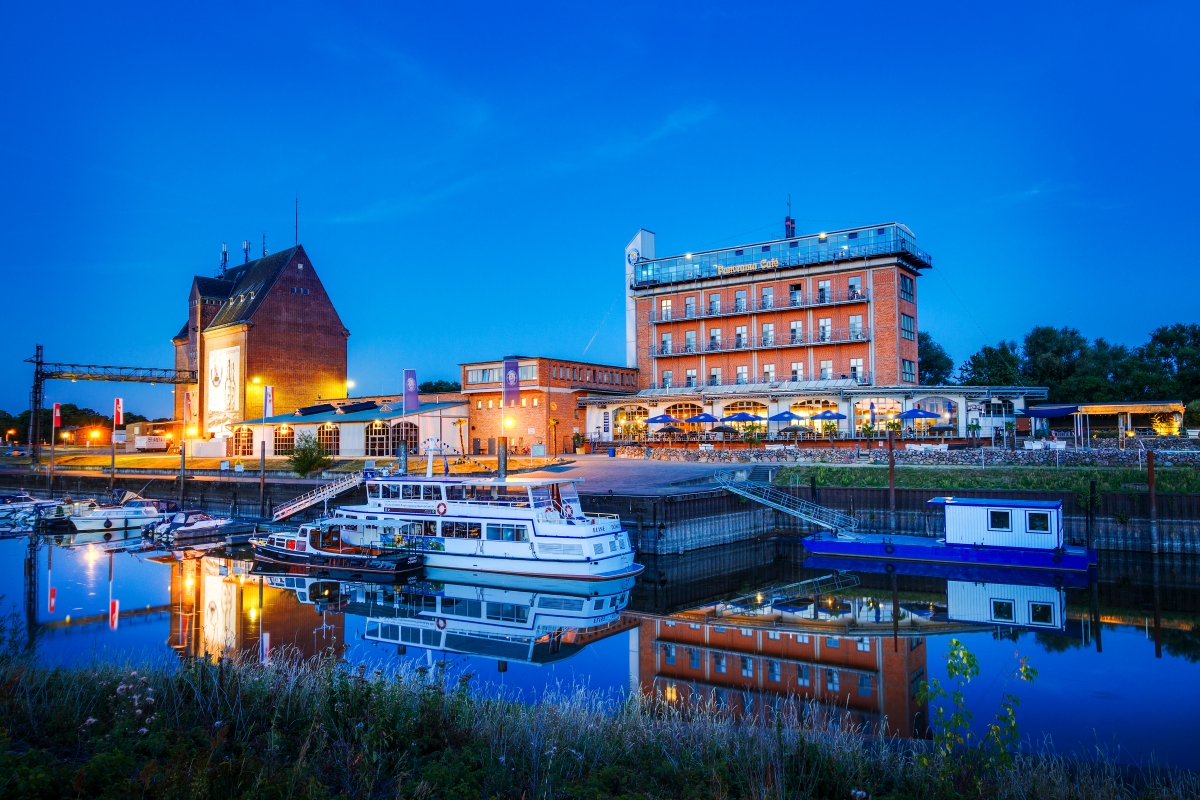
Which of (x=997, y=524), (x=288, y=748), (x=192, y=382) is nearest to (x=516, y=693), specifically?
(x=288, y=748)

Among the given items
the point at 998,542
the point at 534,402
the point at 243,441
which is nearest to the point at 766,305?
the point at 534,402

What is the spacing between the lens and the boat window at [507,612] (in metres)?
23.8

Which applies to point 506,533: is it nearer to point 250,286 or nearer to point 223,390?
point 223,390

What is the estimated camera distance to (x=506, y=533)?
2931 cm

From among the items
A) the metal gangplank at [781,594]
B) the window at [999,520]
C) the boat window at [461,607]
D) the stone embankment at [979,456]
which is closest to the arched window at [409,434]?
the stone embankment at [979,456]

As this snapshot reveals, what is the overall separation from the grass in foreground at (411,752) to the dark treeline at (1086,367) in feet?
220

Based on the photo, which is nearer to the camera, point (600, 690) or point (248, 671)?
point (248, 671)

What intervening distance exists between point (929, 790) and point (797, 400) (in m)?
46.3

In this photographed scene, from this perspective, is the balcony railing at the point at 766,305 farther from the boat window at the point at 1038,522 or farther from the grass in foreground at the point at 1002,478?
the boat window at the point at 1038,522

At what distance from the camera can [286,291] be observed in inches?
2972

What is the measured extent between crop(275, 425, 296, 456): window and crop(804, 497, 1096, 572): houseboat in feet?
158

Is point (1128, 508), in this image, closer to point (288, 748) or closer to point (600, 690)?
point (600, 690)

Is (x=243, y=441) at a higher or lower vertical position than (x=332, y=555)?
higher

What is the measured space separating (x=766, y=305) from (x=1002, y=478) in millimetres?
26041
